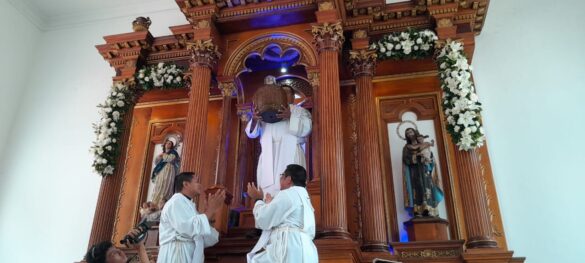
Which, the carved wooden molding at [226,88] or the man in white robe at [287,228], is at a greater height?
the carved wooden molding at [226,88]

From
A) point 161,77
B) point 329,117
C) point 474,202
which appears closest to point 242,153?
point 329,117

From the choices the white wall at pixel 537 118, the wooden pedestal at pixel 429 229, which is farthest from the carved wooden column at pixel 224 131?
the white wall at pixel 537 118

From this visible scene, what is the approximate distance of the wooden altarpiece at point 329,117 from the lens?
20.4 ft

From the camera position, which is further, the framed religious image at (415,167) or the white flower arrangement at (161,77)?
the white flower arrangement at (161,77)

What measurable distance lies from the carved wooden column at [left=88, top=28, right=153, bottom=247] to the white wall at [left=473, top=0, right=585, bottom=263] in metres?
5.62

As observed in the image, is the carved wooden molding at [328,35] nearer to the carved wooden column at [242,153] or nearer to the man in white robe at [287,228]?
the carved wooden column at [242,153]

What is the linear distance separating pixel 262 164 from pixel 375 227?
1.70 meters

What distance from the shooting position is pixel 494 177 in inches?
296

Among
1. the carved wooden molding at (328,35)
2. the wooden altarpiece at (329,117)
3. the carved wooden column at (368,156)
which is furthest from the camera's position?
the carved wooden molding at (328,35)

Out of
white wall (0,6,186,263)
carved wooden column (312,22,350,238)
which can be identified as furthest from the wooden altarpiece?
white wall (0,6,186,263)

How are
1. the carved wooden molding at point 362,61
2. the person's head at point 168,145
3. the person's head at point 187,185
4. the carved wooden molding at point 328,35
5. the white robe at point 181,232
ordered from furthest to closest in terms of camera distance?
the person's head at point 168,145 → the carved wooden molding at point 362,61 → the carved wooden molding at point 328,35 → the person's head at point 187,185 → the white robe at point 181,232

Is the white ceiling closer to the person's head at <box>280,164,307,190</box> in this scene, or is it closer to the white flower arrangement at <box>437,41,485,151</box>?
the white flower arrangement at <box>437,41,485,151</box>

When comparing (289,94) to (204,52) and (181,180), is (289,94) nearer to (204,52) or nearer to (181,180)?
(204,52)

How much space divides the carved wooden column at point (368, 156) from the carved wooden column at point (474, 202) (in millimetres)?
1049
